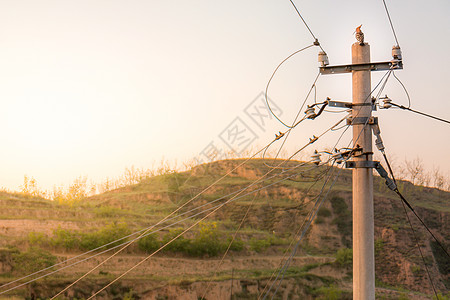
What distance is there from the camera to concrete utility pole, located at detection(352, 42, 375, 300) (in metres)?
6.81

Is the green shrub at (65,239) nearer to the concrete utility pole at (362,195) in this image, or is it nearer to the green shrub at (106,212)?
the green shrub at (106,212)

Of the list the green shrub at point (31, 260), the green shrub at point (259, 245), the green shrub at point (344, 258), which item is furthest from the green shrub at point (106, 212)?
the green shrub at point (344, 258)

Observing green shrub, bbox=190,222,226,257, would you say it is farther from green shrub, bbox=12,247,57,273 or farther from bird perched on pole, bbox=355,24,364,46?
bird perched on pole, bbox=355,24,364,46

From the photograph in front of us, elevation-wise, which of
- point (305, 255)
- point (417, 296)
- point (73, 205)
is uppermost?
point (73, 205)

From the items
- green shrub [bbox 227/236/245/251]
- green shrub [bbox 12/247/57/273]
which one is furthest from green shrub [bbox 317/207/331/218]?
green shrub [bbox 12/247/57/273]

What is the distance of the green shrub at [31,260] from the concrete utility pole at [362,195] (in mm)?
10732

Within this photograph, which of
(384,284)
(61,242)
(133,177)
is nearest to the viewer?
(61,242)

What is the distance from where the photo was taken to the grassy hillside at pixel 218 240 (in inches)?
608

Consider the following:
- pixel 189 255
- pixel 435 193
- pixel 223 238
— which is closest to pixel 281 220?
pixel 223 238

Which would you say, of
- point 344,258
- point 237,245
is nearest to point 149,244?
point 237,245

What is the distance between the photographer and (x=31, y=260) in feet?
48.9

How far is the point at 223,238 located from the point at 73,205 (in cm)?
644

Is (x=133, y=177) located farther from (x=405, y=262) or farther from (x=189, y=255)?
(x=405, y=262)

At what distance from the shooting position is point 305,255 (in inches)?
824
